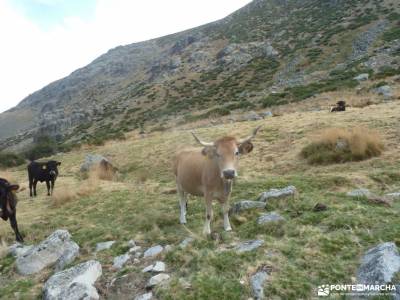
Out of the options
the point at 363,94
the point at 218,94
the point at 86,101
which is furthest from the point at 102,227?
the point at 86,101

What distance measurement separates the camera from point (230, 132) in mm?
21719

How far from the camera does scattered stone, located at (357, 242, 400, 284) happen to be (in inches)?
217

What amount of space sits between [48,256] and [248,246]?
14.2 feet

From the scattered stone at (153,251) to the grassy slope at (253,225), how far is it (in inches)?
13.3

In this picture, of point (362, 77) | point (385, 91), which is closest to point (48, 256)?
point (385, 91)

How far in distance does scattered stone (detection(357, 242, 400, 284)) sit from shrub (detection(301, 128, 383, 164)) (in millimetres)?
8135

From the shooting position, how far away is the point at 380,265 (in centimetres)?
563

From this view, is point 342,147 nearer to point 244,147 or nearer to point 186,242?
point 244,147

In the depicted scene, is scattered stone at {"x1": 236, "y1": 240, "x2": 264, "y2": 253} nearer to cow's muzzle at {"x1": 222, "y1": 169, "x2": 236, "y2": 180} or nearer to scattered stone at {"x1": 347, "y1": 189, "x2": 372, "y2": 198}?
cow's muzzle at {"x1": 222, "y1": 169, "x2": 236, "y2": 180}

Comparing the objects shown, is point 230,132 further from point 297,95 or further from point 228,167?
point 297,95

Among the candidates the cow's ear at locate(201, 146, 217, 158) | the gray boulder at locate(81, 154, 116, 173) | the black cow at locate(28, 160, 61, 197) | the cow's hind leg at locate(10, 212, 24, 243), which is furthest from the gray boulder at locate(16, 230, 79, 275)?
the gray boulder at locate(81, 154, 116, 173)

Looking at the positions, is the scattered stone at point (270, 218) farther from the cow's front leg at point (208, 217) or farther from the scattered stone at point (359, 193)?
the scattered stone at point (359, 193)

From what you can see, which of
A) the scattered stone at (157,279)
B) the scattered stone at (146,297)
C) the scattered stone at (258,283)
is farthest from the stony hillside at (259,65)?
the scattered stone at (146,297)

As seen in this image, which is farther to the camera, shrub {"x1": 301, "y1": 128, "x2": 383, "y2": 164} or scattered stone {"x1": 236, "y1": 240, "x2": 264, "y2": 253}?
shrub {"x1": 301, "y1": 128, "x2": 383, "y2": 164}
